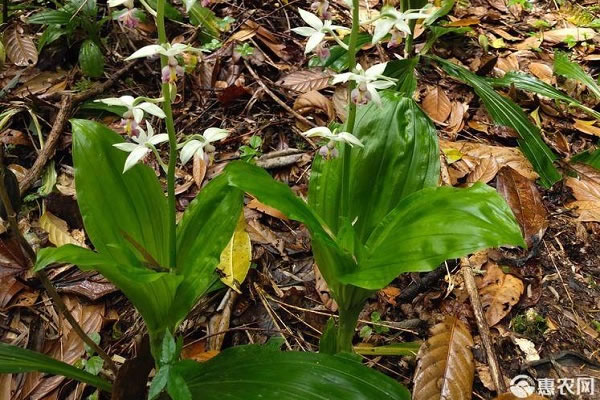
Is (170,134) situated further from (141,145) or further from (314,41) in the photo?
(314,41)

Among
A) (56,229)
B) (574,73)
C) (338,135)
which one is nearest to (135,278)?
(338,135)

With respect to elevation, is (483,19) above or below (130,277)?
below

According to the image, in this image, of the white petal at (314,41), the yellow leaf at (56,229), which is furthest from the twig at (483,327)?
the yellow leaf at (56,229)

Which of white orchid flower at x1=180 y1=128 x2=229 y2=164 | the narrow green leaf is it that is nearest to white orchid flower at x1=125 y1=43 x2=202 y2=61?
white orchid flower at x1=180 y1=128 x2=229 y2=164

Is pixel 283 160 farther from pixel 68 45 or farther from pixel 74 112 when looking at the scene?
pixel 68 45

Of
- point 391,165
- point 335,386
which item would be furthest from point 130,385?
point 391,165

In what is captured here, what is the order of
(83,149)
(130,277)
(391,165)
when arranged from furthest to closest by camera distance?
(391,165), (83,149), (130,277)
